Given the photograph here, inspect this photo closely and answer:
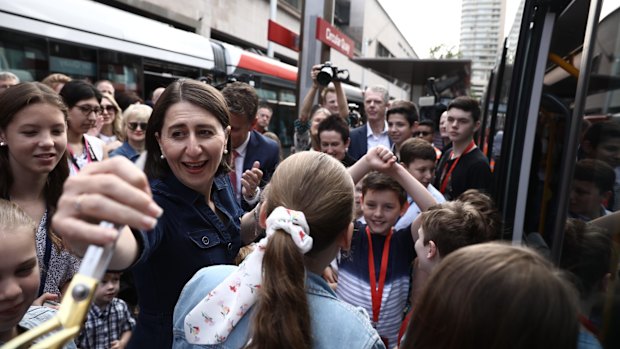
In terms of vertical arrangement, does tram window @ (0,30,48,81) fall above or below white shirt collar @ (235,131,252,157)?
above

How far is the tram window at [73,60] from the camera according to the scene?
6648 mm

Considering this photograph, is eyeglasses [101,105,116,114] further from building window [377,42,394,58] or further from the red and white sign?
building window [377,42,394,58]

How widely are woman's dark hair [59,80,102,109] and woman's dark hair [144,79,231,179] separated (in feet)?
7.56

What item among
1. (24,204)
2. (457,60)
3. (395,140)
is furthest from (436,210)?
(457,60)

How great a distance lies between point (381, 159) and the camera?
224cm

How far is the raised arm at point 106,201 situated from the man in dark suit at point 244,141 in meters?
2.08

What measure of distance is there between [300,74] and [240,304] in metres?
4.57

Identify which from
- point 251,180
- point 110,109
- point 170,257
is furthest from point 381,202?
point 110,109

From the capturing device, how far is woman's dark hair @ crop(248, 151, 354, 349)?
3.65 ft

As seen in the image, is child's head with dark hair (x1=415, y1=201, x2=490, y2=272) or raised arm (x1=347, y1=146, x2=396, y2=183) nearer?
child's head with dark hair (x1=415, y1=201, x2=490, y2=272)

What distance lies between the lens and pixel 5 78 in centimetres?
452

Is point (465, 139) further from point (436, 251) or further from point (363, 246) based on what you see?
point (436, 251)

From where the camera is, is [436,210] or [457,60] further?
[457,60]

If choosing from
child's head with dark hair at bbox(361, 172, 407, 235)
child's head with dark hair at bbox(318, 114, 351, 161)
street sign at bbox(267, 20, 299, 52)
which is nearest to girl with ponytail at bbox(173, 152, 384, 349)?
child's head with dark hair at bbox(361, 172, 407, 235)
